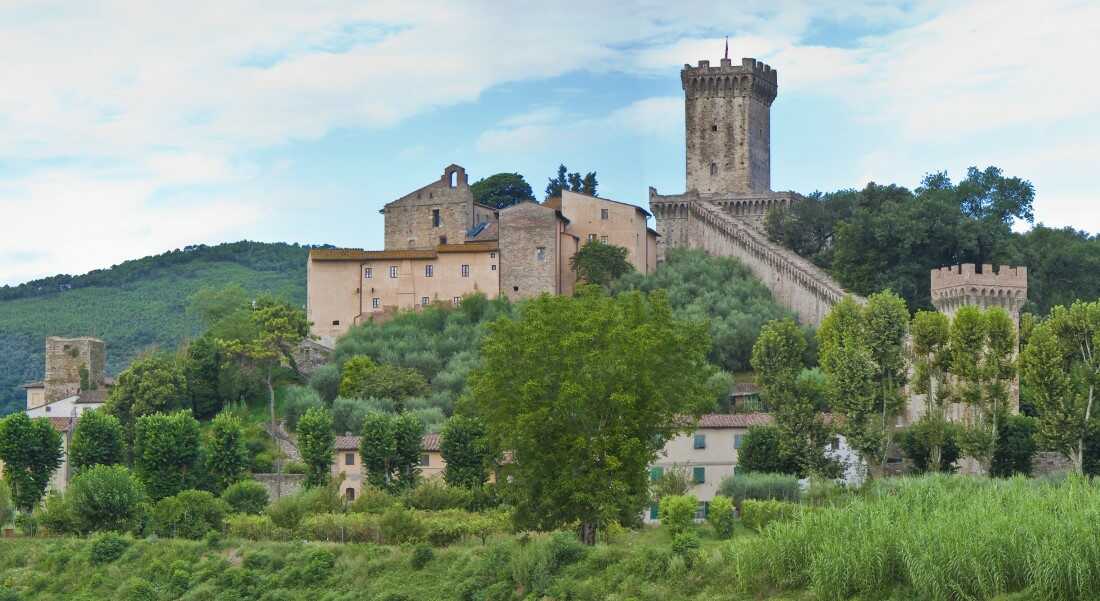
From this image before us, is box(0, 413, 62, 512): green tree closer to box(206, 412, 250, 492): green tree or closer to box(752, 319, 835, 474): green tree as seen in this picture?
box(206, 412, 250, 492): green tree

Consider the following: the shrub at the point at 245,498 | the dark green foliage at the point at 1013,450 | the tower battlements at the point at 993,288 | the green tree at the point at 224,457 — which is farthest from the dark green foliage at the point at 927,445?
the green tree at the point at 224,457

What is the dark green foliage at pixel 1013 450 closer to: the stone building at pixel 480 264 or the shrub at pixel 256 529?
the shrub at pixel 256 529

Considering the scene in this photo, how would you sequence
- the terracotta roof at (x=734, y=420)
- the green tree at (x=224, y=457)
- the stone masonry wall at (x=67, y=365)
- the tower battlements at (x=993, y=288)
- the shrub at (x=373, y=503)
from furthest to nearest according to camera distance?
the stone masonry wall at (x=67, y=365) → the tower battlements at (x=993, y=288) → the terracotta roof at (x=734, y=420) → the green tree at (x=224, y=457) → the shrub at (x=373, y=503)

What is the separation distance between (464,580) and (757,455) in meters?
16.3

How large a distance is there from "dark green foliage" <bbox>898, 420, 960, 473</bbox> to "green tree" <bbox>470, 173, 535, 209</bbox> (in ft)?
185

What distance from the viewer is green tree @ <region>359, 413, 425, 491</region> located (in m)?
62.6

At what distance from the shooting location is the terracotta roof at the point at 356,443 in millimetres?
66688

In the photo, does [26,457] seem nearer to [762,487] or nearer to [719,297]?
[762,487]

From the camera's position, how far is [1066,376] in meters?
59.1

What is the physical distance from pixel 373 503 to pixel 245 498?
18.5ft

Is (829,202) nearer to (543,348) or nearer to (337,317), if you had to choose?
(337,317)

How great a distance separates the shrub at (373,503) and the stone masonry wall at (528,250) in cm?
3289

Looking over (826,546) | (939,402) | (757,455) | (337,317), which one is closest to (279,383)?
(337,317)

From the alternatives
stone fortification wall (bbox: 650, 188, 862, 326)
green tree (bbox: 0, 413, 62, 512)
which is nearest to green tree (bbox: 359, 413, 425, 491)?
green tree (bbox: 0, 413, 62, 512)
